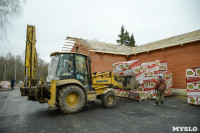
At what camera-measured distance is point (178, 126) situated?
4.31 metres

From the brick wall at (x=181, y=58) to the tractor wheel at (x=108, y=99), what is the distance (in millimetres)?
7911

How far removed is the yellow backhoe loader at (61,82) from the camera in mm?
5465

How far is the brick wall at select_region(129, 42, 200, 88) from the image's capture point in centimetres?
1089

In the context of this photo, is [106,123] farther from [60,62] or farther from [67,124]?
[60,62]

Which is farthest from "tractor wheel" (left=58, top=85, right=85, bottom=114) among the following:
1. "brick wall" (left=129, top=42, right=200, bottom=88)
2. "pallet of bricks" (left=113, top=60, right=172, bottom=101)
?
"brick wall" (left=129, top=42, right=200, bottom=88)

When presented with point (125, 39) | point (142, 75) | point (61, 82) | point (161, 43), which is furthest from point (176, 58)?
point (125, 39)

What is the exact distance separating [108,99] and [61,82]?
3003 millimetres

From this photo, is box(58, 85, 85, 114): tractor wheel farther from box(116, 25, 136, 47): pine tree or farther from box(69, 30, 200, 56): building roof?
box(116, 25, 136, 47): pine tree

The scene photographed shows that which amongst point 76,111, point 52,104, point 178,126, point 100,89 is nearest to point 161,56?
point 100,89

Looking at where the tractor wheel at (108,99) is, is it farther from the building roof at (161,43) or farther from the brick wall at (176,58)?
the building roof at (161,43)

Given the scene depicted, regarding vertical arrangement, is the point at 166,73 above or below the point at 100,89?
above

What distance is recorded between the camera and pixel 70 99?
18.6ft

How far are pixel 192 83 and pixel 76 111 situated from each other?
6952mm

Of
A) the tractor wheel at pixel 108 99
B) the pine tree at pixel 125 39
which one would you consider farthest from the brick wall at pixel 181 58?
the pine tree at pixel 125 39
